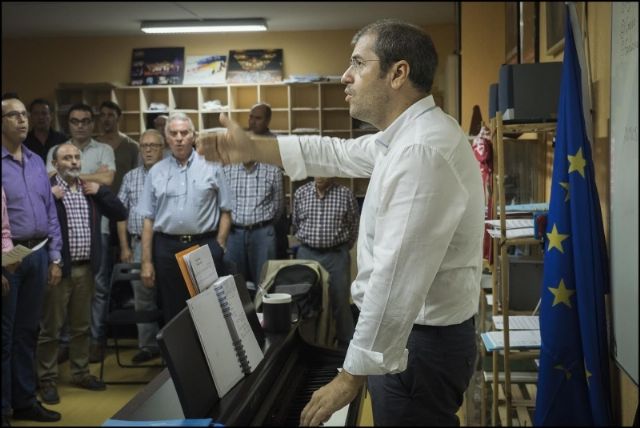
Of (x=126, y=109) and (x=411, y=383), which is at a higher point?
(x=126, y=109)

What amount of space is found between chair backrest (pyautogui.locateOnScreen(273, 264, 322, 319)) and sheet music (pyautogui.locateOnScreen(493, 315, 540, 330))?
908mm

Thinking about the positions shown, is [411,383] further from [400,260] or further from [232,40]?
[232,40]

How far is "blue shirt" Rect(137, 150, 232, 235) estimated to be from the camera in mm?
3311

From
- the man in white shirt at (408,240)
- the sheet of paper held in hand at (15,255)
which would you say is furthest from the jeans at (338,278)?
the man in white shirt at (408,240)

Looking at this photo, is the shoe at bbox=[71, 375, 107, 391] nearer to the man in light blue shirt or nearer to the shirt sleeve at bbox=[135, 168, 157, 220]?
the man in light blue shirt

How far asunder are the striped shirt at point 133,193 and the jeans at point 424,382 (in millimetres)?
2774

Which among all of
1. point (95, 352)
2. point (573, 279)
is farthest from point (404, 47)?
point (95, 352)

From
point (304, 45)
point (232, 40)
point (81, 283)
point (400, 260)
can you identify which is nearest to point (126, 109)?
point (232, 40)

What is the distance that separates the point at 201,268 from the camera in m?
1.18

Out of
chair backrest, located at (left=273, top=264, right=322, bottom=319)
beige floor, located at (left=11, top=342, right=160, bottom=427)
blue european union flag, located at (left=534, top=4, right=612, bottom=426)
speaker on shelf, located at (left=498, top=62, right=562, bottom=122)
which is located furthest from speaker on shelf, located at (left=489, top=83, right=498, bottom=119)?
beige floor, located at (left=11, top=342, right=160, bottom=427)

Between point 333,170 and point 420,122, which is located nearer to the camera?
point 420,122

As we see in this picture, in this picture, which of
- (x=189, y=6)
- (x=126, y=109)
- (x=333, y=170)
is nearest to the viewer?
(x=333, y=170)

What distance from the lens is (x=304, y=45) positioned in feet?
22.0

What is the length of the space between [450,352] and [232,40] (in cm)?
598
